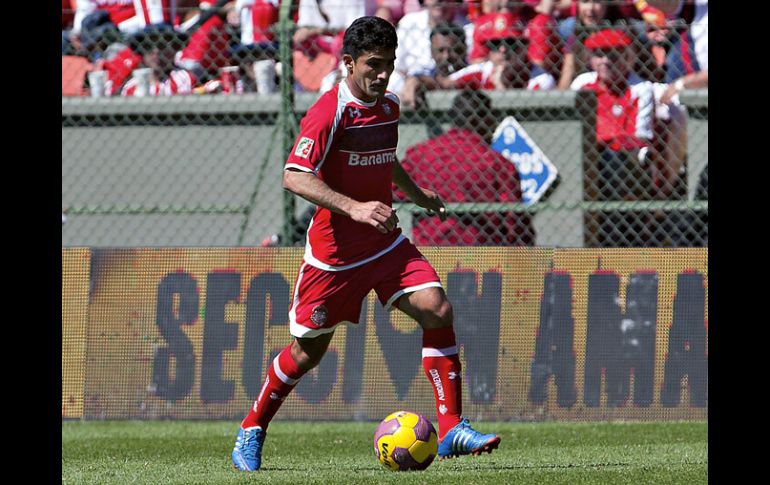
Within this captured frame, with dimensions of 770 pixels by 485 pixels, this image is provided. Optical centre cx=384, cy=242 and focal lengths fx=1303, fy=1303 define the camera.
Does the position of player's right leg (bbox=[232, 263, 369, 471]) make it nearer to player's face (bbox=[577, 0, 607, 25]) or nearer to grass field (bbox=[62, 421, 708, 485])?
grass field (bbox=[62, 421, 708, 485])

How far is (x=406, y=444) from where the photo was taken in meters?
6.89

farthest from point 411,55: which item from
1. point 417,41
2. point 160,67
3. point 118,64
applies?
point 118,64

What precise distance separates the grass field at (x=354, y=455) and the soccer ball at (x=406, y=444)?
80 millimetres

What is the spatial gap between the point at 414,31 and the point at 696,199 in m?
2.85

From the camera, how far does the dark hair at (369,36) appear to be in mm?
6945

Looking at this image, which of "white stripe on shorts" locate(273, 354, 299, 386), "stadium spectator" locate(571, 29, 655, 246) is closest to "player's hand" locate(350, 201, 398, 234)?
"white stripe on shorts" locate(273, 354, 299, 386)

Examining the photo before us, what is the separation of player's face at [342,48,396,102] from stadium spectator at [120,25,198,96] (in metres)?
4.76

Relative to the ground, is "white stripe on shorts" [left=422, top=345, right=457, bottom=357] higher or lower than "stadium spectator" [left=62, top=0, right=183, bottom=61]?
lower

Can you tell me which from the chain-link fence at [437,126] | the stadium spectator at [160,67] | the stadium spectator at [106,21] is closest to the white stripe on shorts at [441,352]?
the chain-link fence at [437,126]

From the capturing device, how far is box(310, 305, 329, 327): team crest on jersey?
24.3 ft
